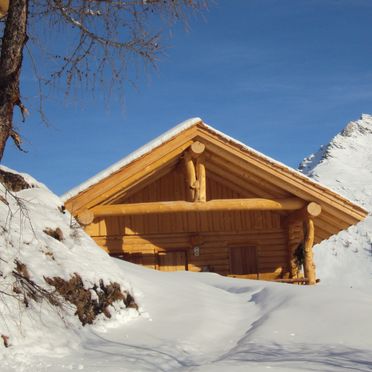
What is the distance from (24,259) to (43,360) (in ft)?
5.59

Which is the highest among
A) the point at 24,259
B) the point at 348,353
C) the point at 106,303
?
the point at 24,259

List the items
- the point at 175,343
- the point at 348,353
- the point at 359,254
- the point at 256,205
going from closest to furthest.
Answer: the point at 348,353 → the point at 175,343 → the point at 256,205 → the point at 359,254

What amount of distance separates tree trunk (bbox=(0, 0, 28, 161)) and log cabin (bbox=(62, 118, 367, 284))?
740 cm

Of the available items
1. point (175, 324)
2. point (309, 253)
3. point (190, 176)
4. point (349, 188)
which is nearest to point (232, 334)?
point (175, 324)

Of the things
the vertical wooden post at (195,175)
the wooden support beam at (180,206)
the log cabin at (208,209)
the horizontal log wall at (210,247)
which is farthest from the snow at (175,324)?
the horizontal log wall at (210,247)

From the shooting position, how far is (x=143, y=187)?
610 inches

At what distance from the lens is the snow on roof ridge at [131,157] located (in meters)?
12.4

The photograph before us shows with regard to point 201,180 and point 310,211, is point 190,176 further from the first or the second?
point 310,211

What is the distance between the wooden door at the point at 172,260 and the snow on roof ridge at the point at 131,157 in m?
3.88

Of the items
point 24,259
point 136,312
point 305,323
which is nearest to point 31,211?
point 24,259

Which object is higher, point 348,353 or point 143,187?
point 143,187

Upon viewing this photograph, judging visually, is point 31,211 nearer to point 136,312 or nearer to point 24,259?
point 24,259

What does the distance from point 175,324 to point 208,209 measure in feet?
23.5

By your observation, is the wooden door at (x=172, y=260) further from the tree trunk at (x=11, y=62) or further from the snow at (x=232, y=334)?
the tree trunk at (x=11, y=62)
